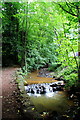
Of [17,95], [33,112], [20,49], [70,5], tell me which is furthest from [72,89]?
[20,49]

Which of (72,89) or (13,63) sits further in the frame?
(13,63)

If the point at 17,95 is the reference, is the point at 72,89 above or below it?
below

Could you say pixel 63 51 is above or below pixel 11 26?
below

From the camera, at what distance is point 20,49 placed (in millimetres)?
11422

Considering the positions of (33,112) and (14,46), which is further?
(14,46)

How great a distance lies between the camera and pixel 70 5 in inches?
169

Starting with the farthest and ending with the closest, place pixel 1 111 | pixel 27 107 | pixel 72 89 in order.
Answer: pixel 72 89, pixel 27 107, pixel 1 111

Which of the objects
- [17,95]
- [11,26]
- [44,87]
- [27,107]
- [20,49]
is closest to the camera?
[27,107]

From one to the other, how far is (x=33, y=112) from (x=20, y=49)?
346 inches

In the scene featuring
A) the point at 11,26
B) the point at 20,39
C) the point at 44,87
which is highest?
the point at 11,26

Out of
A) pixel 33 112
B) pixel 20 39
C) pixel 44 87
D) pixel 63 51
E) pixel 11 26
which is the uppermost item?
pixel 11 26

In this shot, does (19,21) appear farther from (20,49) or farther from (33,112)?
(33,112)

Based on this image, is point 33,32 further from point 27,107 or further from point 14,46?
point 27,107

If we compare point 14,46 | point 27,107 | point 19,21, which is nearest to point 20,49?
point 14,46
